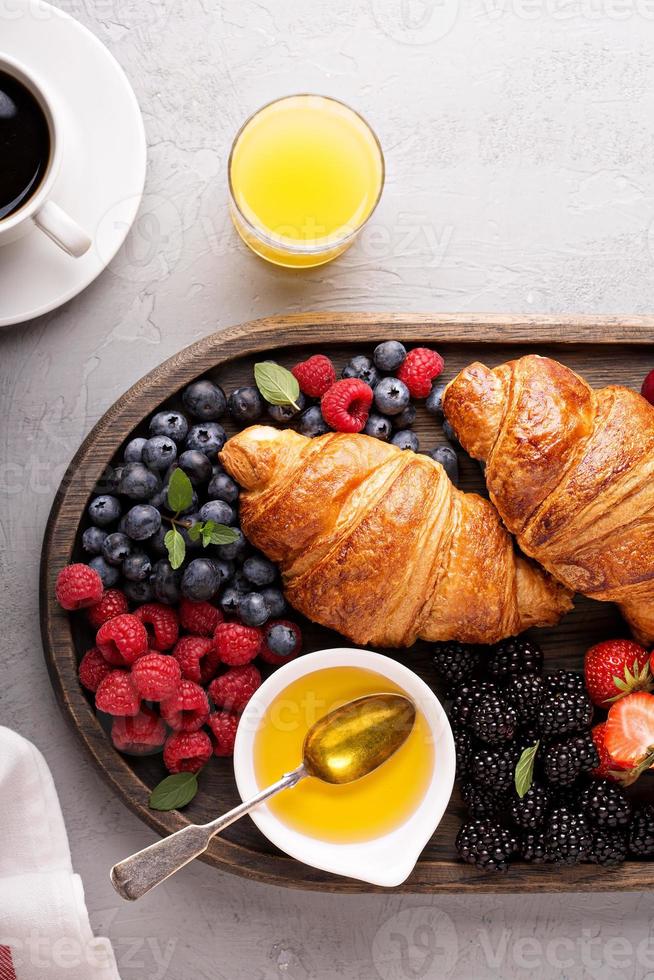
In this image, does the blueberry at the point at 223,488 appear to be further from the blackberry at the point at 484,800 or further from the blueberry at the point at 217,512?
the blackberry at the point at 484,800

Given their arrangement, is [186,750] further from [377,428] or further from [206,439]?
[377,428]

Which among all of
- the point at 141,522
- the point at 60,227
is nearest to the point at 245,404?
the point at 141,522

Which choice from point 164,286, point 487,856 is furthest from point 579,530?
point 164,286

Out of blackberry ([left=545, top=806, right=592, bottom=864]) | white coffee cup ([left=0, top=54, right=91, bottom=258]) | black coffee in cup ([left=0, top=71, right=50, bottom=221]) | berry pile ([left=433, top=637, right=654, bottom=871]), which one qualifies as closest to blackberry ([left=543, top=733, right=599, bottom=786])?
berry pile ([left=433, top=637, right=654, bottom=871])

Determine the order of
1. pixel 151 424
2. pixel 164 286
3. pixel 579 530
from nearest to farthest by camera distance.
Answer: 1. pixel 579 530
2. pixel 151 424
3. pixel 164 286

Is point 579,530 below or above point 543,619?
above

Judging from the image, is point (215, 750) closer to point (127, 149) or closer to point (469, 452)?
point (469, 452)

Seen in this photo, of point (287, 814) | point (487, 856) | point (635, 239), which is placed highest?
point (635, 239)
